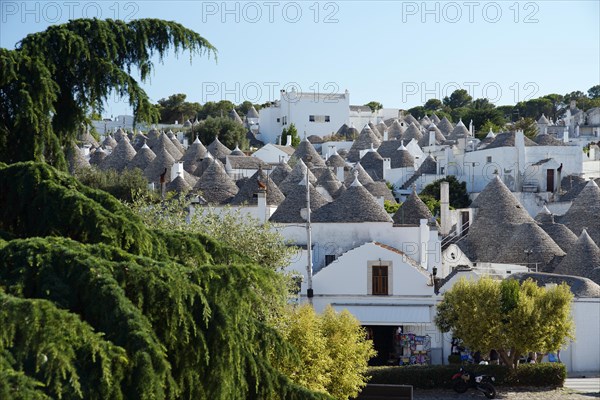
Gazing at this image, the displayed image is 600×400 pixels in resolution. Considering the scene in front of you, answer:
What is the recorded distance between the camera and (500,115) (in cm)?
11750

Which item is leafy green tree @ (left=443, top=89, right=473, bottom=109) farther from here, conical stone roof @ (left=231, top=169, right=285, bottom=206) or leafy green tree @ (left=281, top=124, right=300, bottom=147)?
conical stone roof @ (left=231, top=169, right=285, bottom=206)

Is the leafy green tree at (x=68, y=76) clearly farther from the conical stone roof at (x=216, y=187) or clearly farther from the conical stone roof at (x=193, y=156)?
the conical stone roof at (x=193, y=156)

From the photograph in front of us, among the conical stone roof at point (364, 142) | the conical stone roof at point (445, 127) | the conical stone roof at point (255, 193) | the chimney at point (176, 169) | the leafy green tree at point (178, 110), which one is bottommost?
the conical stone roof at point (255, 193)

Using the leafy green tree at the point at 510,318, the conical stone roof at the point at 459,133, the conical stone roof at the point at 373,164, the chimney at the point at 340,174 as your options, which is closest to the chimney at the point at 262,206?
the leafy green tree at the point at 510,318

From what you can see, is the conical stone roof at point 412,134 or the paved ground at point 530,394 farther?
the conical stone roof at point 412,134

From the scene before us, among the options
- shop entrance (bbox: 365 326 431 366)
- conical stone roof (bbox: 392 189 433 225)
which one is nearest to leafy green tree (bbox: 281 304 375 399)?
shop entrance (bbox: 365 326 431 366)

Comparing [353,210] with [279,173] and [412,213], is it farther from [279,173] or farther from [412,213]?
[279,173]

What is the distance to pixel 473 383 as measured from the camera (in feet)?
89.5

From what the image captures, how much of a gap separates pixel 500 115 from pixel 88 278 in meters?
111

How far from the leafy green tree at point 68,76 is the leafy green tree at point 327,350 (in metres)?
5.74

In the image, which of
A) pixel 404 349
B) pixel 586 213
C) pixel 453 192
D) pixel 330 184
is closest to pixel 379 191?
pixel 330 184

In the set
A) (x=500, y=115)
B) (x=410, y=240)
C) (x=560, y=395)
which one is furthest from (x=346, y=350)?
(x=500, y=115)

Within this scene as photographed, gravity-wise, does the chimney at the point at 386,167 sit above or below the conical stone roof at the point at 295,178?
above

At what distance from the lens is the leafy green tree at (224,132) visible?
306 ft
